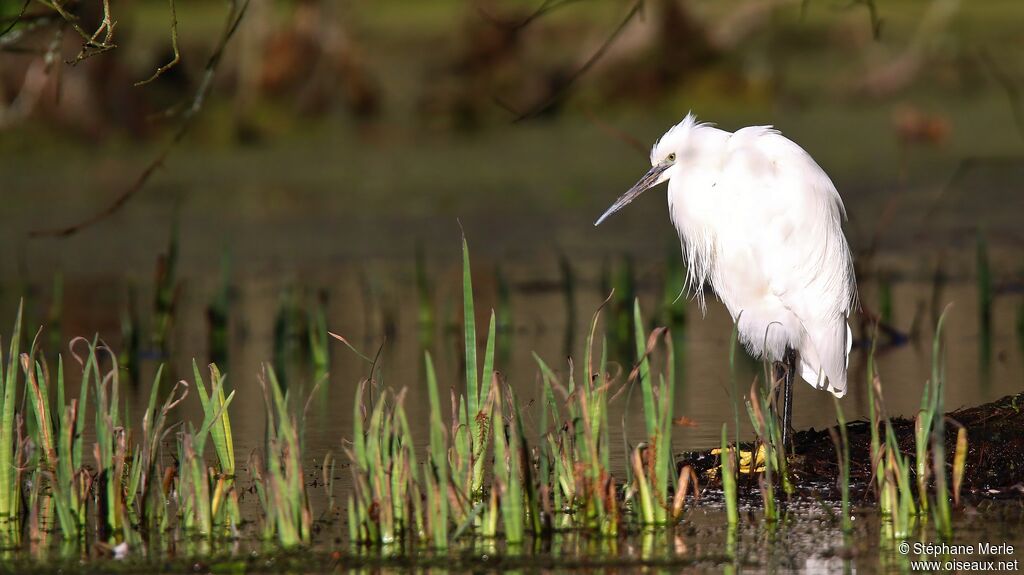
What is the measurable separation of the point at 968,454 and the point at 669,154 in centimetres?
143

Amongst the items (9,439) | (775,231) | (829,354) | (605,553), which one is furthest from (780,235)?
(9,439)

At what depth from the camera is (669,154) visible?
18.0 ft

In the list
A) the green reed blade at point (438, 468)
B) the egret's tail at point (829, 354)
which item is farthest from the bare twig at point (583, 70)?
the egret's tail at point (829, 354)

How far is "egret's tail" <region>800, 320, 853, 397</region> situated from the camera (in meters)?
5.34

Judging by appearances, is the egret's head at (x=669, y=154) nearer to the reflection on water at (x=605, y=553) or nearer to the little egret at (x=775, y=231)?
the little egret at (x=775, y=231)

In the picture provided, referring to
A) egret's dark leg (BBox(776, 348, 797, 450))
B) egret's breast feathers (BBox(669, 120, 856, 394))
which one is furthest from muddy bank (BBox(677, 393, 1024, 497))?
egret's breast feathers (BBox(669, 120, 856, 394))

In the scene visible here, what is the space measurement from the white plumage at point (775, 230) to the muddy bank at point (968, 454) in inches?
15.3

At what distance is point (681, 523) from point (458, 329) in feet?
14.5

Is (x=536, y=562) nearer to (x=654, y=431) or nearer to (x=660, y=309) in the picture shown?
(x=654, y=431)

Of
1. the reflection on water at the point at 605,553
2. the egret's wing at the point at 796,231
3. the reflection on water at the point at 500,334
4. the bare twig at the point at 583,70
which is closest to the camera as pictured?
the reflection on water at the point at 605,553

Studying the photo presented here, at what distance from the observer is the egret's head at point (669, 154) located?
542cm

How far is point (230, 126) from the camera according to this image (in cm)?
1648

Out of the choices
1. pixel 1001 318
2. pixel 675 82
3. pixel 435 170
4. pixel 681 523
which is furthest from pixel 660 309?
pixel 675 82

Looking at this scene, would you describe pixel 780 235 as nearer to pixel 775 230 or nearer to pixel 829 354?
pixel 775 230
